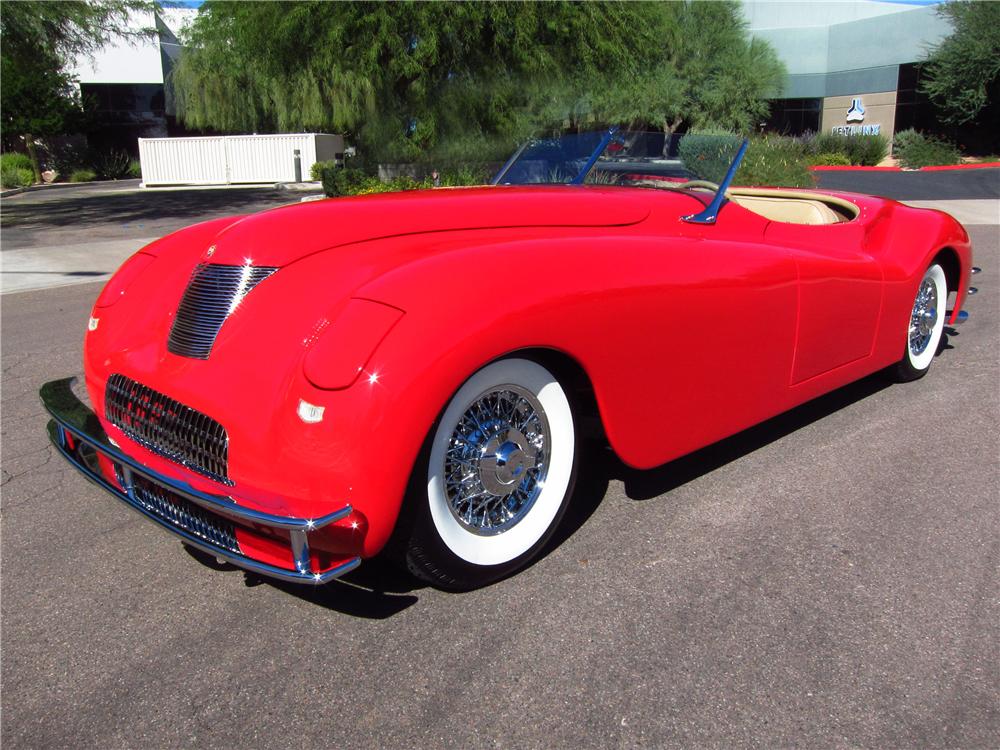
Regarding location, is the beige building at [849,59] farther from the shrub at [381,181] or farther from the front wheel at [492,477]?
the front wheel at [492,477]

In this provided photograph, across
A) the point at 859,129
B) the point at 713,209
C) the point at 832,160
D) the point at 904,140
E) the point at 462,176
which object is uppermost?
the point at 859,129

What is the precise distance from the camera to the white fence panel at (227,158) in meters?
32.2

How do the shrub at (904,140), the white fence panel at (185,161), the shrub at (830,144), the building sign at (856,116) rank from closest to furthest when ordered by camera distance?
1. the white fence panel at (185,161)
2. the shrub at (830,144)
3. the shrub at (904,140)
4. the building sign at (856,116)

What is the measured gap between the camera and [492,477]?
2648 millimetres

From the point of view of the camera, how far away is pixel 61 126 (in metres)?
36.4

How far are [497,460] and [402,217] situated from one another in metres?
0.91

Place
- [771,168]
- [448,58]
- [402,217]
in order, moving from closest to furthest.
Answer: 1. [402,217]
2. [771,168]
3. [448,58]

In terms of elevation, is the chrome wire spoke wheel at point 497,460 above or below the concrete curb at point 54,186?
above

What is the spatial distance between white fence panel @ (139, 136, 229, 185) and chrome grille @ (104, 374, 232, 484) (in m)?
32.1

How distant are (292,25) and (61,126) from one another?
25598 mm

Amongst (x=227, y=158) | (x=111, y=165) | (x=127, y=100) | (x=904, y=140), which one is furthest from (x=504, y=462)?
(x=127, y=100)

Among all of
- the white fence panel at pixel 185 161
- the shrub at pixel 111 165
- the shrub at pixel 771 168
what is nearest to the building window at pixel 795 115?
the white fence panel at pixel 185 161

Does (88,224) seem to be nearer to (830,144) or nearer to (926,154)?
(830,144)

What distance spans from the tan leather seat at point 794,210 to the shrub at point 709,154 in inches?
31.4
